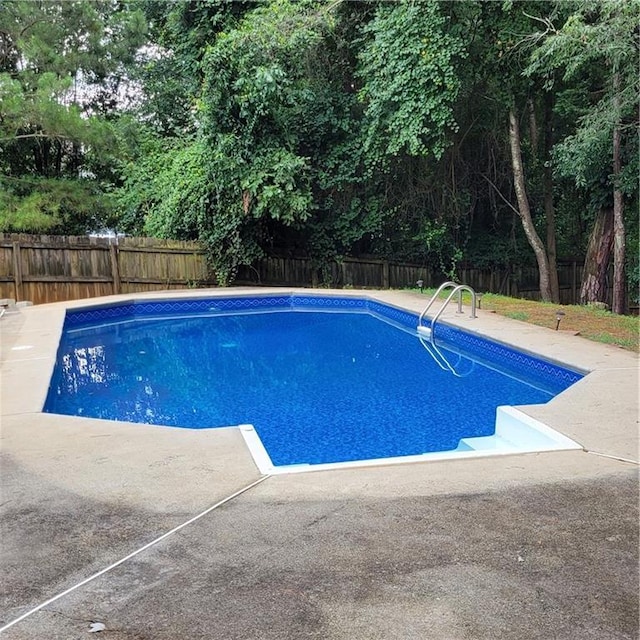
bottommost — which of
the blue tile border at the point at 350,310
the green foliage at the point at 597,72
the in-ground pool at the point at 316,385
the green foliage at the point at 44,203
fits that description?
the in-ground pool at the point at 316,385

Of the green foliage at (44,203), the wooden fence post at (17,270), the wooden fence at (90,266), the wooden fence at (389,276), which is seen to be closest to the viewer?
the wooden fence post at (17,270)

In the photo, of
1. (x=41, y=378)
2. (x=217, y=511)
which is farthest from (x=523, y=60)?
(x=217, y=511)

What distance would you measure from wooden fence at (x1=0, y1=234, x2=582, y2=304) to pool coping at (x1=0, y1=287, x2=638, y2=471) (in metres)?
1.55

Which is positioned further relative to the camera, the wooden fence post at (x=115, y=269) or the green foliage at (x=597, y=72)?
the wooden fence post at (x=115, y=269)

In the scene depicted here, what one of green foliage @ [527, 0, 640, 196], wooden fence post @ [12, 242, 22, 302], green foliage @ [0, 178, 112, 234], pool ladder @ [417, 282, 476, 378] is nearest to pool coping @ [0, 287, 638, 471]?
pool ladder @ [417, 282, 476, 378]

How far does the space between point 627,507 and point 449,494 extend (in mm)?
698

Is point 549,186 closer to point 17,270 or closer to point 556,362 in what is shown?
point 556,362

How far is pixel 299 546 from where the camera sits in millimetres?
2023

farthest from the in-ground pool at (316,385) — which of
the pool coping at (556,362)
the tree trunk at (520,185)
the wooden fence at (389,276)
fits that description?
the wooden fence at (389,276)

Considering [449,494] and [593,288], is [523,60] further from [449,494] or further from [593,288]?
[449,494]

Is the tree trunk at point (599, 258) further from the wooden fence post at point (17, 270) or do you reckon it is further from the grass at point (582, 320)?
the wooden fence post at point (17, 270)

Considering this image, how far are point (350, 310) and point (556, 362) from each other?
5.82 meters

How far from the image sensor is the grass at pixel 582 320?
6223 millimetres

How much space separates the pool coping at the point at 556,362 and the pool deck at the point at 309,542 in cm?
5
